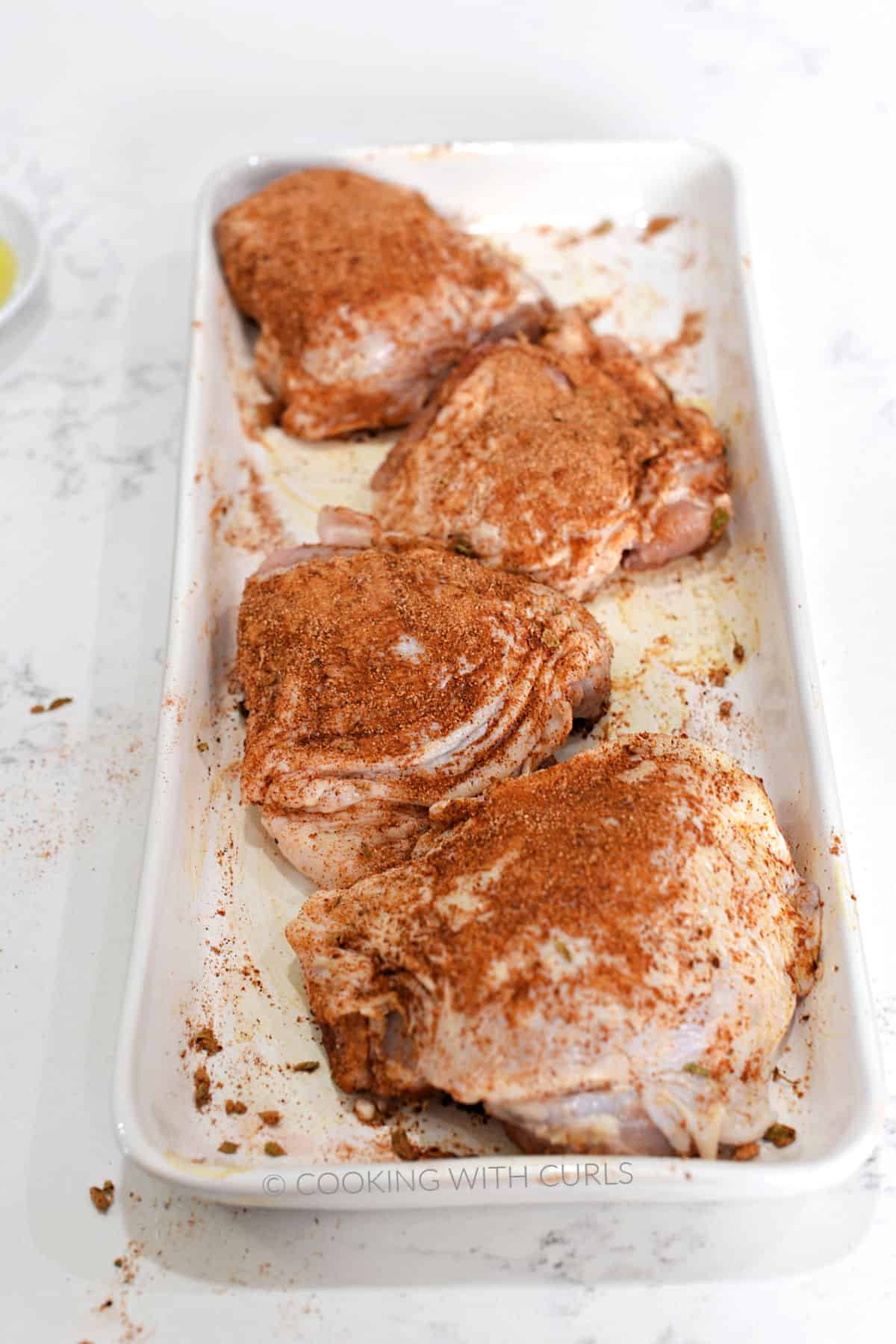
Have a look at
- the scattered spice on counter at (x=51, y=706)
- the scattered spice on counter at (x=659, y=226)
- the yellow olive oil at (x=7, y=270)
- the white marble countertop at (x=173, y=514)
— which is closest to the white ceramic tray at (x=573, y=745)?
the scattered spice on counter at (x=659, y=226)

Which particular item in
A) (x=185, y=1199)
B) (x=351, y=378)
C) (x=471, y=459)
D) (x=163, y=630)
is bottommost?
(x=185, y=1199)

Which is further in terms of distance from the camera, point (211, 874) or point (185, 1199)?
point (211, 874)

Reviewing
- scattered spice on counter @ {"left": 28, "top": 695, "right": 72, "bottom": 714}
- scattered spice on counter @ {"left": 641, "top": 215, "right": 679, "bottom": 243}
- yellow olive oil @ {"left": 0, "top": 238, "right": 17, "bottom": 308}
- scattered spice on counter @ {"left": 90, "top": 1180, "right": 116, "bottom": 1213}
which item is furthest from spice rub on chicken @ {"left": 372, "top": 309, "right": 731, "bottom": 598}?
scattered spice on counter @ {"left": 90, "top": 1180, "right": 116, "bottom": 1213}

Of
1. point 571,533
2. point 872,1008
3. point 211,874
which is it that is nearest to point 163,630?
point 211,874

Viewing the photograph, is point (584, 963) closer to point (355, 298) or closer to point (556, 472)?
point (556, 472)

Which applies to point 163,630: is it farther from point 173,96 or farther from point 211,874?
point 173,96

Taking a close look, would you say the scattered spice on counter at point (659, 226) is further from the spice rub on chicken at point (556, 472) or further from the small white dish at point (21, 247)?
the small white dish at point (21, 247)

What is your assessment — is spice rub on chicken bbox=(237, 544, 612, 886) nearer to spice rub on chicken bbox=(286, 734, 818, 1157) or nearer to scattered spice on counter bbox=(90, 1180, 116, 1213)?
spice rub on chicken bbox=(286, 734, 818, 1157)
